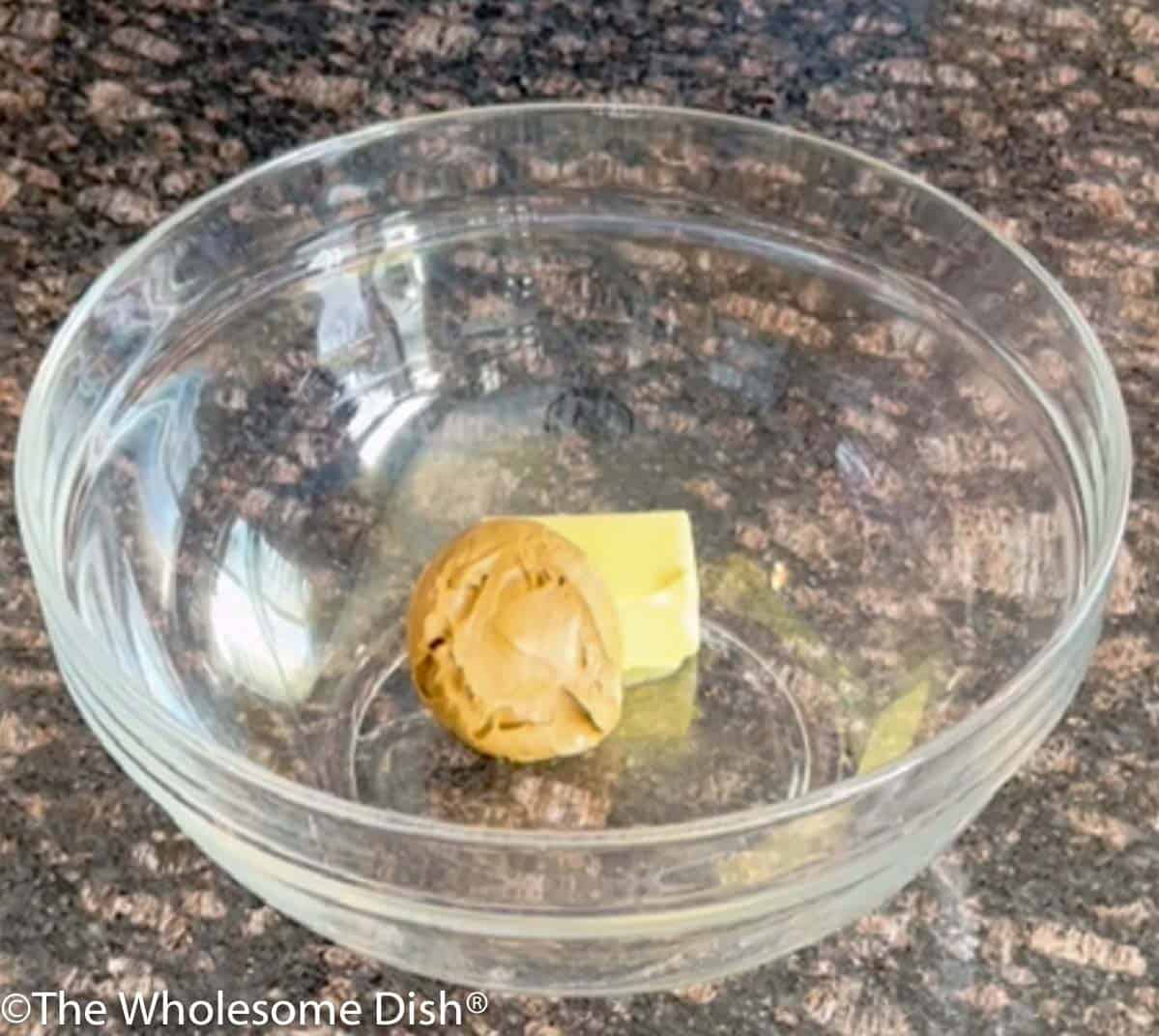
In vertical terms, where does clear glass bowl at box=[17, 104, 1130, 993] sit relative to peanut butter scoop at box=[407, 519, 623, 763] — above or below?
above

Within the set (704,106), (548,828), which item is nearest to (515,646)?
(548,828)

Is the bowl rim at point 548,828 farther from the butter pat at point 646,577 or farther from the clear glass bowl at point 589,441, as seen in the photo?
the butter pat at point 646,577

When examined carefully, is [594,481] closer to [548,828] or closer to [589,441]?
[589,441]

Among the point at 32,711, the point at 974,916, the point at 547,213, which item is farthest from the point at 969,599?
the point at 32,711

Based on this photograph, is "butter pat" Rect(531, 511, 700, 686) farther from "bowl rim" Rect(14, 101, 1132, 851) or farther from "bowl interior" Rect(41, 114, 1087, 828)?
"bowl rim" Rect(14, 101, 1132, 851)

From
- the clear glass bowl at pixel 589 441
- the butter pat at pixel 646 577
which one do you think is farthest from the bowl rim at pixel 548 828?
the butter pat at pixel 646 577

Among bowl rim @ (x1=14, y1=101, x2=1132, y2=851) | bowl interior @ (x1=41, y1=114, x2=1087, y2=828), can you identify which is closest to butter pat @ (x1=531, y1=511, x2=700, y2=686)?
bowl interior @ (x1=41, y1=114, x2=1087, y2=828)

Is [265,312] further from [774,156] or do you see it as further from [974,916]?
[974,916]
